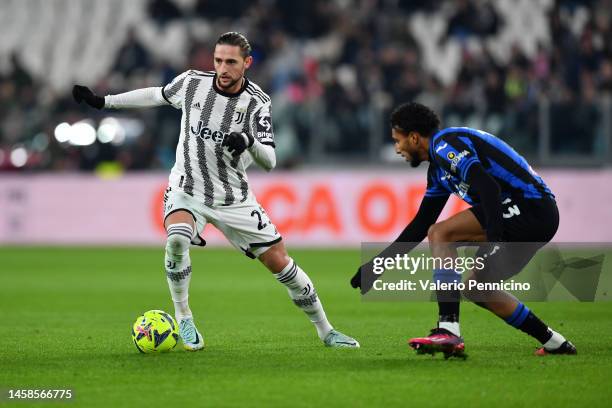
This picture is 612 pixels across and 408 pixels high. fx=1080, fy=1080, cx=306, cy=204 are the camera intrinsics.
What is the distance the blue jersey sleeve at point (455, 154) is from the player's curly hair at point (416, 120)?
0.57ft

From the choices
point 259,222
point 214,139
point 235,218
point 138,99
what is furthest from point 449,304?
point 138,99

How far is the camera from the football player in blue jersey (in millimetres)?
7129

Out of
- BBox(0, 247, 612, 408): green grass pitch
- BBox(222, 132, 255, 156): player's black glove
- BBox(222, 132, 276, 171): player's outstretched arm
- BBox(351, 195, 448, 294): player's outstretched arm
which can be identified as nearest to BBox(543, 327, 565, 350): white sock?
BBox(0, 247, 612, 408): green grass pitch

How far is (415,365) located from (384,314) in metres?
3.97

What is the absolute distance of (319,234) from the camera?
19.6 m

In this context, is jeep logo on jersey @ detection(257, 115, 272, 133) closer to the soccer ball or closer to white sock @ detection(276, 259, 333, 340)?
white sock @ detection(276, 259, 333, 340)

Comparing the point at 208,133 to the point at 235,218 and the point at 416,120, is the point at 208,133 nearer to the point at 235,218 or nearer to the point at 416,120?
the point at 235,218

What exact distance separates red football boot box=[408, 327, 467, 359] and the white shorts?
1605 millimetres

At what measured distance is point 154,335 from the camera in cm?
793

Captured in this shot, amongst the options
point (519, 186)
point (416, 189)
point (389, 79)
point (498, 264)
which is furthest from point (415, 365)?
point (389, 79)

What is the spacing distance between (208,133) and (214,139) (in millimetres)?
65

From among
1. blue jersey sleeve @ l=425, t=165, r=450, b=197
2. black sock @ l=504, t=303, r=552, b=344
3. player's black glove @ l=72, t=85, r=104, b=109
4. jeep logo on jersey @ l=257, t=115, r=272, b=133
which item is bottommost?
black sock @ l=504, t=303, r=552, b=344

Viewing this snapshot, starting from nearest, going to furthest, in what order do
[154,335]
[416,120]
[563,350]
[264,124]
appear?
[416,120] < [563,350] < [154,335] < [264,124]

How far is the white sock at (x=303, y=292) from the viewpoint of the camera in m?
8.23
